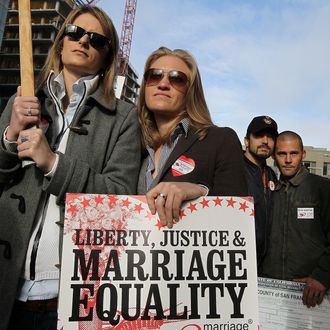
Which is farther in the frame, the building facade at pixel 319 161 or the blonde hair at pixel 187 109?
the building facade at pixel 319 161

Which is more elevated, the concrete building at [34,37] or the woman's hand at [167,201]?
the concrete building at [34,37]

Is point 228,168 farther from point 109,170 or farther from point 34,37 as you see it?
point 34,37

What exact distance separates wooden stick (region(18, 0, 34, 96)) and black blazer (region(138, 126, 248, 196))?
724mm

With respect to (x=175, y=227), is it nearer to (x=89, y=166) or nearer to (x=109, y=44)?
(x=89, y=166)

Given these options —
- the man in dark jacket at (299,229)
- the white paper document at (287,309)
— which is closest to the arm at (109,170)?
the white paper document at (287,309)

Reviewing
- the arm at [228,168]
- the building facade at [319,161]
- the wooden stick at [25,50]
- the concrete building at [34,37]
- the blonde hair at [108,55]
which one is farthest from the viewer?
the building facade at [319,161]

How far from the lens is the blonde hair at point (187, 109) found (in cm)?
198

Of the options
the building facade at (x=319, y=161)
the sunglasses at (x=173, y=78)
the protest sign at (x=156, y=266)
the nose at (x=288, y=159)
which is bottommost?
the protest sign at (x=156, y=266)

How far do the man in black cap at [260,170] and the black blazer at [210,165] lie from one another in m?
1.59

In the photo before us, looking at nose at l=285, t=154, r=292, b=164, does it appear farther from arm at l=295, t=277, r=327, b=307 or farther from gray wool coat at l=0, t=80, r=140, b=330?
gray wool coat at l=0, t=80, r=140, b=330

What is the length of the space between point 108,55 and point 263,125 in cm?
233

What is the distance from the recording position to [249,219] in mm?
1447

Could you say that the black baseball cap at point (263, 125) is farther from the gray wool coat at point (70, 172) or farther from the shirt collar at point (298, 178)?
the gray wool coat at point (70, 172)

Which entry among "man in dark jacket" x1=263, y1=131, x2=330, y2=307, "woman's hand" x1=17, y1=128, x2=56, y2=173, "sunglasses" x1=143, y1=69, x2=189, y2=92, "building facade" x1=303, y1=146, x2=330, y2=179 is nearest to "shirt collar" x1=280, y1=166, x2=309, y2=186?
"man in dark jacket" x1=263, y1=131, x2=330, y2=307
